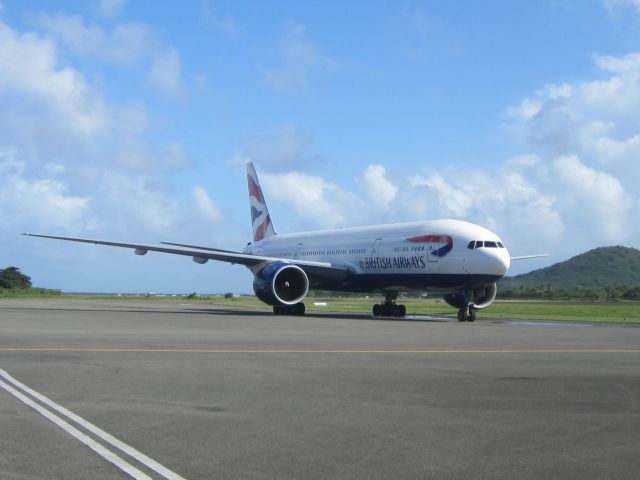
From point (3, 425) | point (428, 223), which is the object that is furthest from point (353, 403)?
point (428, 223)

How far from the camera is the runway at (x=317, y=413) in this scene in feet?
18.4

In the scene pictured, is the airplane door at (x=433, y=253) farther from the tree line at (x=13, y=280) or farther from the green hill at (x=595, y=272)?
the green hill at (x=595, y=272)

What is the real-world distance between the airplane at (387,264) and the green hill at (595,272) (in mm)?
143907

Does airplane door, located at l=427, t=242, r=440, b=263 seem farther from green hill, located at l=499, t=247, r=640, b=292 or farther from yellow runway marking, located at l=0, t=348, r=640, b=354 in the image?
green hill, located at l=499, t=247, r=640, b=292

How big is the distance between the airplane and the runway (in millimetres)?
14356

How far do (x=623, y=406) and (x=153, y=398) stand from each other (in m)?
4.87

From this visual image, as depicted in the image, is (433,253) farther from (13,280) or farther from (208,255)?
(13,280)

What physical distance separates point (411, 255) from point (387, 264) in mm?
1622

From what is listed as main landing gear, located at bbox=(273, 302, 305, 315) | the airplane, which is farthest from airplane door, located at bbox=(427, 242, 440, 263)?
main landing gear, located at bbox=(273, 302, 305, 315)

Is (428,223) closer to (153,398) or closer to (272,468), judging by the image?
(153,398)

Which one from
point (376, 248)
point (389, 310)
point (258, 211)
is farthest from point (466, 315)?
point (258, 211)

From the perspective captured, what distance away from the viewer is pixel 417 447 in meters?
6.19

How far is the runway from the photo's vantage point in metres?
5.62

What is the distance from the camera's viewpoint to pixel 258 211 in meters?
47.2
